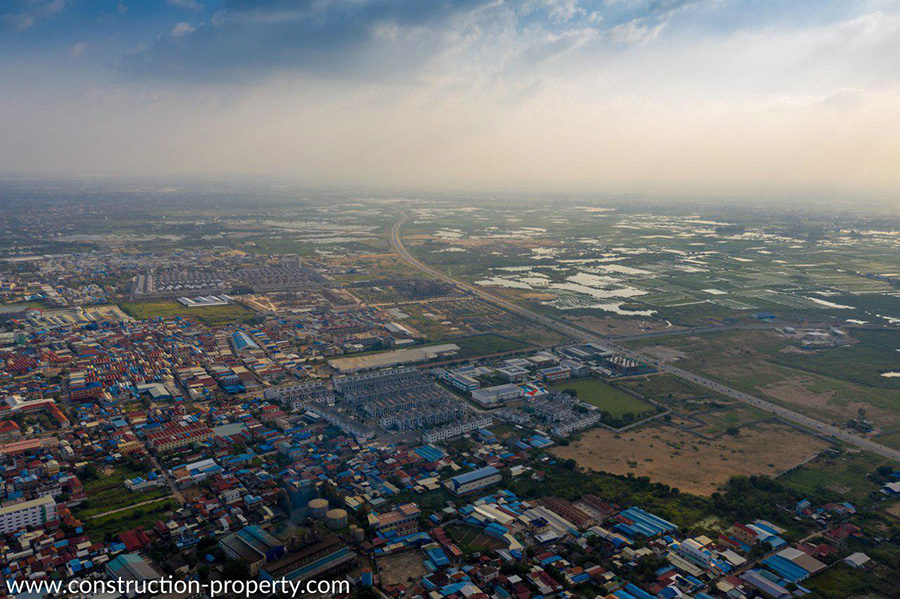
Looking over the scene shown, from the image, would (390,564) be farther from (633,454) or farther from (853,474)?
(853,474)

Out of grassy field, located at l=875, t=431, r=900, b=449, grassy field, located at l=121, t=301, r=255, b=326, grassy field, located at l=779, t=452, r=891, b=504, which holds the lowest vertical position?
grassy field, located at l=779, t=452, r=891, b=504

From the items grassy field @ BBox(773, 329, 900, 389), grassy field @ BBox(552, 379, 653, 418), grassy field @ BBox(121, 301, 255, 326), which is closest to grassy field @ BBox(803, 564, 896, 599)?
grassy field @ BBox(552, 379, 653, 418)

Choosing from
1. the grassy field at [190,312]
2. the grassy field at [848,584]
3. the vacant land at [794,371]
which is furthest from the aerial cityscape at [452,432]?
the grassy field at [190,312]

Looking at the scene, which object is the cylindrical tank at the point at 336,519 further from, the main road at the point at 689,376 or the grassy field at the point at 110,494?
the main road at the point at 689,376

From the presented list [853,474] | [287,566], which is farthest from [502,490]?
[853,474]

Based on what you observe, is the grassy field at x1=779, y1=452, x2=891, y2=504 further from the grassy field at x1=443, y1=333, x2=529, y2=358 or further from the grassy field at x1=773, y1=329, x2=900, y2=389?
the grassy field at x1=443, y1=333, x2=529, y2=358
